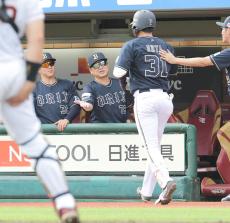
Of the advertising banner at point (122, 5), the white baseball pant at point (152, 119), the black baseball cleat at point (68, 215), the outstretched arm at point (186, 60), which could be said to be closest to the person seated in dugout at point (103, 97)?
the advertising banner at point (122, 5)

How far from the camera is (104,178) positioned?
8102mm

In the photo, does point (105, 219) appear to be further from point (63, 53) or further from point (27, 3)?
point (63, 53)

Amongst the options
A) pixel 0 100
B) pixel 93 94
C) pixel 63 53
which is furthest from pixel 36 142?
pixel 63 53

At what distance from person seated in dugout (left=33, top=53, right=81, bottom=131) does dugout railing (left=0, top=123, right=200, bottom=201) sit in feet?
0.50

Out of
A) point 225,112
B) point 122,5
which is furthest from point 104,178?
point 225,112

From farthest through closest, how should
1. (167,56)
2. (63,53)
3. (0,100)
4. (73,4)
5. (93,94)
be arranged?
(63,53)
(73,4)
(93,94)
(167,56)
(0,100)

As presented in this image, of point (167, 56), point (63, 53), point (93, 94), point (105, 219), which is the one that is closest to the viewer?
point (105, 219)

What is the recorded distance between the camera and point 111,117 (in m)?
8.20

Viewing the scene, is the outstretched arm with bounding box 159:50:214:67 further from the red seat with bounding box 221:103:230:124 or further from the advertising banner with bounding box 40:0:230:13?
the red seat with bounding box 221:103:230:124

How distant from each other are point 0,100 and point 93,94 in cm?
394

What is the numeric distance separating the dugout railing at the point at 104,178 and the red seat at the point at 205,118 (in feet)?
5.76

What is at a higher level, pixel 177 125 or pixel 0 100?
pixel 0 100

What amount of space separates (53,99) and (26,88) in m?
4.14

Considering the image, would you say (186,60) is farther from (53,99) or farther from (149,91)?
(53,99)
